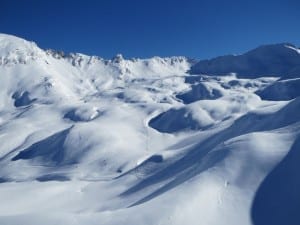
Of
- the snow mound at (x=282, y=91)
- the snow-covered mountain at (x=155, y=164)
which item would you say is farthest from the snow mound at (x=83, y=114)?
the snow mound at (x=282, y=91)

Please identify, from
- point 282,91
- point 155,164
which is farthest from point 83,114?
point 155,164

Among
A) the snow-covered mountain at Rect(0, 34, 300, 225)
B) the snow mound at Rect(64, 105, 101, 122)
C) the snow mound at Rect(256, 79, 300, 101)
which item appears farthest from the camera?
the snow mound at Rect(256, 79, 300, 101)

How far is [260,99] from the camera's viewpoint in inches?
6097

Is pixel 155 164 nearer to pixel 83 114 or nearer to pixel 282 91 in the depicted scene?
pixel 83 114

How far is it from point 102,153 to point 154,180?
4320cm

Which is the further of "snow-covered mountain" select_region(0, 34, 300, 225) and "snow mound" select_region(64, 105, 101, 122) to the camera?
"snow mound" select_region(64, 105, 101, 122)

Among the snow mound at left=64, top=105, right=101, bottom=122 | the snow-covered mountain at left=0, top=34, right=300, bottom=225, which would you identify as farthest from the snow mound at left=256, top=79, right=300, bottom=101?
the snow mound at left=64, top=105, right=101, bottom=122

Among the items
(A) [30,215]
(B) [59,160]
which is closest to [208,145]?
(A) [30,215]

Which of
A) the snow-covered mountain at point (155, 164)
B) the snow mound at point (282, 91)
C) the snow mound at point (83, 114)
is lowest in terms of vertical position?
the snow-covered mountain at point (155, 164)

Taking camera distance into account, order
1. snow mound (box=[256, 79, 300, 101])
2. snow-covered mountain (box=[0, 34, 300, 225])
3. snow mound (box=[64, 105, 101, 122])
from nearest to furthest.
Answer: snow-covered mountain (box=[0, 34, 300, 225]) → snow mound (box=[64, 105, 101, 122]) → snow mound (box=[256, 79, 300, 101])

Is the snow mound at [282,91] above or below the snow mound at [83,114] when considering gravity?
above

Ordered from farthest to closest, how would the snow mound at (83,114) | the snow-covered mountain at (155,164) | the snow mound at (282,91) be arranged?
the snow mound at (282,91) → the snow mound at (83,114) → the snow-covered mountain at (155,164)

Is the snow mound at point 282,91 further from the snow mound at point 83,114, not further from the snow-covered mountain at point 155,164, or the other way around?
the snow mound at point 83,114

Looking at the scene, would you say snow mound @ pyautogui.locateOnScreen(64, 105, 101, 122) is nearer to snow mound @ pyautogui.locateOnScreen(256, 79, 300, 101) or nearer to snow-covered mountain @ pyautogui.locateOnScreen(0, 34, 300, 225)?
snow-covered mountain @ pyautogui.locateOnScreen(0, 34, 300, 225)
